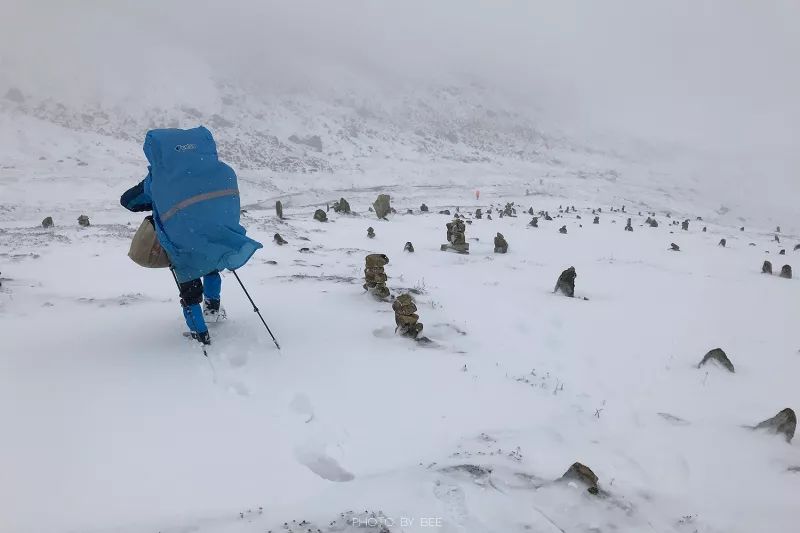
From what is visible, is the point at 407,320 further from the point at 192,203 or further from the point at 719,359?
the point at 719,359

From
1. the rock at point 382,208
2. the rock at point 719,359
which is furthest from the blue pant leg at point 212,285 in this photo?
the rock at point 382,208

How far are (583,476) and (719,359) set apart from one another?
4583 millimetres

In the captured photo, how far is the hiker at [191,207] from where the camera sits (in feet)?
15.9

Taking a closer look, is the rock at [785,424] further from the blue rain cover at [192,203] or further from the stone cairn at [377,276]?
the blue rain cover at [192,203]

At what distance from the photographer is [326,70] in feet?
272

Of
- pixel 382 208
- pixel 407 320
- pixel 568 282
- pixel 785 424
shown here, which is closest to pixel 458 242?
pixel 568 282

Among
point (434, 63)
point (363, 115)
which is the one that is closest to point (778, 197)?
point (363, 115)

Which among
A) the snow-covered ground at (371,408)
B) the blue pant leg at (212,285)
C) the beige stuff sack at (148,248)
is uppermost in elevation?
the beige stuff sack at (148,248)

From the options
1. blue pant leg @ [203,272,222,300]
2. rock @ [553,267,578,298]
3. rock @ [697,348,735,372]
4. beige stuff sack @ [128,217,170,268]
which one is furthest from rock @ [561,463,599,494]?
rock @ [553,267,578,298]

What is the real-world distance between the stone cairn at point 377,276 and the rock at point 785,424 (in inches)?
209

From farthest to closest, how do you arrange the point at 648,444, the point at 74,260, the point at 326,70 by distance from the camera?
the point at 326,70 → the point at 74,260 → the point at 648,444

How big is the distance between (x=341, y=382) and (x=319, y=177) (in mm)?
43955

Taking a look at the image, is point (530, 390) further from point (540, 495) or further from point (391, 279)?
point (391, 279)

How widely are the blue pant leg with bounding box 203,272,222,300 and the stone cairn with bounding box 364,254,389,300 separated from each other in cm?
263
